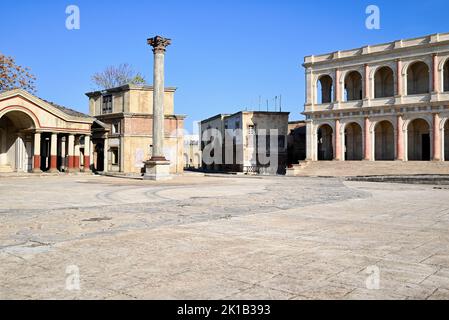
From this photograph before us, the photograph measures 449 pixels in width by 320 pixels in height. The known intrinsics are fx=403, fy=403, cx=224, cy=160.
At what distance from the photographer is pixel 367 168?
122 ft

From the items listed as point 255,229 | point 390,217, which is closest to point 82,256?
point 255,229

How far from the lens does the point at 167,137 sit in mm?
43750

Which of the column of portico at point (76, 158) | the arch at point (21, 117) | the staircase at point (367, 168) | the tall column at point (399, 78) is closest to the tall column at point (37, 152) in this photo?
the arch at point (21, 117)

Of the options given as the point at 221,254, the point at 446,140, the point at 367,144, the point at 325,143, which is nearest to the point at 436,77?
the point at 446,140

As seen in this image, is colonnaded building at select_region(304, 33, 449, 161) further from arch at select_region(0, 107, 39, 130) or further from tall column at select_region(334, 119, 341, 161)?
arch at select_region(0, 107, 39, 130)

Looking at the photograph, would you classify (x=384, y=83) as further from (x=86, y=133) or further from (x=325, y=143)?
(x=86, y=133)

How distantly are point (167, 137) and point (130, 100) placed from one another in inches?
216

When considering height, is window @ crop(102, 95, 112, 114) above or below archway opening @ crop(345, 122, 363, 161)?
above

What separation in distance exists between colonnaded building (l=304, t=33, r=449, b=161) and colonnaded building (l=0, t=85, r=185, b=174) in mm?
16454

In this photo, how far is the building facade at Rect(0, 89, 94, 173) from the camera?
3503 centimetres

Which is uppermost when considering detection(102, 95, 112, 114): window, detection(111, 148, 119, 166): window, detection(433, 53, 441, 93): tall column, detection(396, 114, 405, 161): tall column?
detection(433, 53, 441, 93): tall column

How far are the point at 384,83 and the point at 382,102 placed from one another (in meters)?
4.43

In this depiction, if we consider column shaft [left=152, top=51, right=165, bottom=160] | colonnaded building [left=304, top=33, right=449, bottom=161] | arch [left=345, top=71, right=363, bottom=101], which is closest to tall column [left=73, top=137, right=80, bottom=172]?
column shaft [left=152, top=51, right=165, bottom=160]

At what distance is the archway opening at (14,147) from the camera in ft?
122
